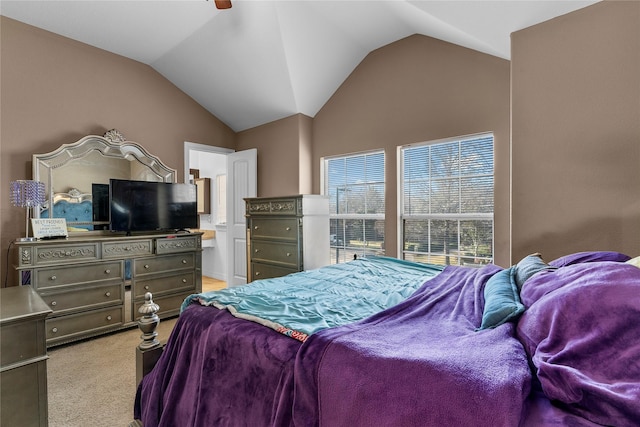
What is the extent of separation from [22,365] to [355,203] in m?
3.39

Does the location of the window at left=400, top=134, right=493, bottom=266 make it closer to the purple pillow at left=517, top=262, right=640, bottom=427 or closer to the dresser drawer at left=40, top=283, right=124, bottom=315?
the purple pillow at left=517, top=262, right=640, bottom=427

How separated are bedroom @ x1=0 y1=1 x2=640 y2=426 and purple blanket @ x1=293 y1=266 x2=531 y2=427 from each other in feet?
4.78

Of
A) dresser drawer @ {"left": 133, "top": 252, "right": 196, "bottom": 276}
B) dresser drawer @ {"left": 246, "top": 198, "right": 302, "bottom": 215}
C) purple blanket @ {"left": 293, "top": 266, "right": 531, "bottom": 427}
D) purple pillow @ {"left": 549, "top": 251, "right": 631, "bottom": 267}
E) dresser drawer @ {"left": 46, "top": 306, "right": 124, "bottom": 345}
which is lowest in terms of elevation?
dresser drawer @ {"left": 46, "top": 306, "right": 124, "bottom": 345}

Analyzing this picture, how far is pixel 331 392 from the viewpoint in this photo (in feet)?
3.23

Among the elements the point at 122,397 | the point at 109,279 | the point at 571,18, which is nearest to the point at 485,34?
the point at 571,18

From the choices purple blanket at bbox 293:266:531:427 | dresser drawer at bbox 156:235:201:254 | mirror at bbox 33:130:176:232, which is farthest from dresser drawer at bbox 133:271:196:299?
purple blanket at bbox 293:266:531:427

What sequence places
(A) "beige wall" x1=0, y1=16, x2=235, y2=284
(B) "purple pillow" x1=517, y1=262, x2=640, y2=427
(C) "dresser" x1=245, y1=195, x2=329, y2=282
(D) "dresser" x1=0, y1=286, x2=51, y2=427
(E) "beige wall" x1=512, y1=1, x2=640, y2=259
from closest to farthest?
(B) "purple pillow" x1=517, y1=262, x2=640, y2=427, (D) "dresser" x1=0, y1=286, x2=51, y2=427, (E) "beige wall" x1=512, y1=1, x2=640, y2=259, (A) "beige wall" x1=0, y1=16, x2=235, y2=284, (C) "dresser" x1=245, y1=195, x2=329, y2=282

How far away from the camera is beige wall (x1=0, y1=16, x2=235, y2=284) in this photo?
3123mm

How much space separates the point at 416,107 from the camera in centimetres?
348

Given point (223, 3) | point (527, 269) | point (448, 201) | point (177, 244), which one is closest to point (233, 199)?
point (177, 244)

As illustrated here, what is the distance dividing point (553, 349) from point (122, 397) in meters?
2.49

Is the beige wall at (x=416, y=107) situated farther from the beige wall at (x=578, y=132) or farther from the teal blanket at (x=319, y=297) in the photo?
the teal blanket at (x=319, y=297)

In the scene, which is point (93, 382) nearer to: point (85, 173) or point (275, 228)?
point (275, 228)

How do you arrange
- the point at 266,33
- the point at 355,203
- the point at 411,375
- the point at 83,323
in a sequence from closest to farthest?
the point at 411,375 → the point at 83,323 → the point at 266,33 → the point at 355,203
